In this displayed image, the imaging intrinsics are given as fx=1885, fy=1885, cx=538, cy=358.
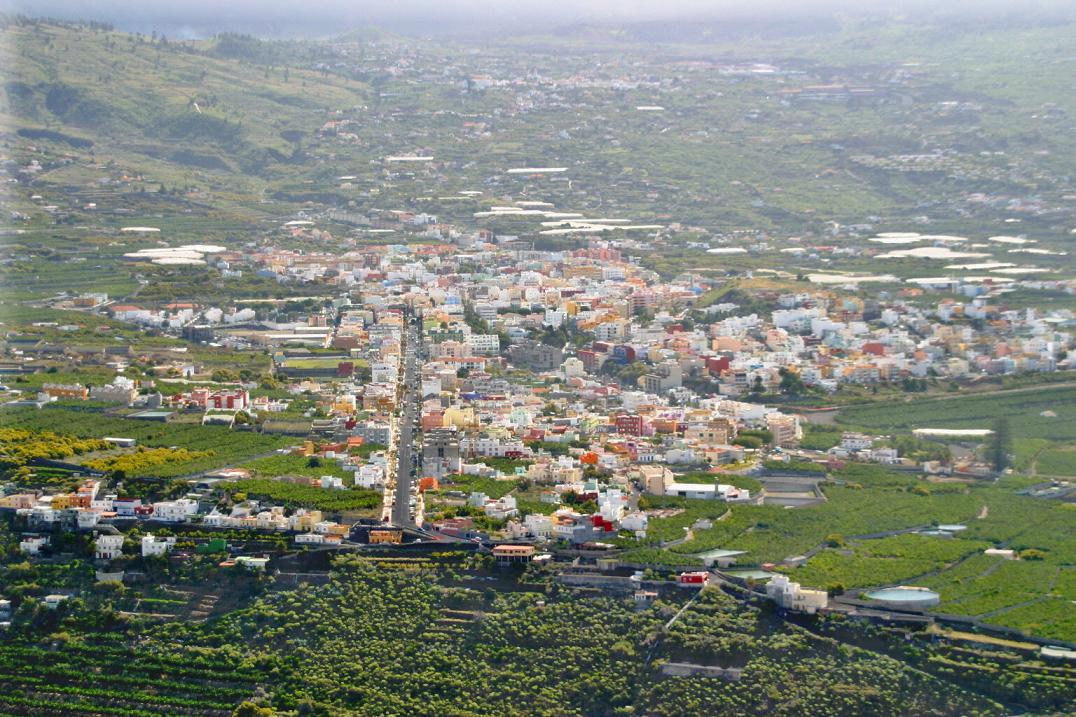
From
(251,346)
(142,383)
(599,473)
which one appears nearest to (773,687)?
(599,473)

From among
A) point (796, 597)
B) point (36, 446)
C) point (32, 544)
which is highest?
point (796, 597)

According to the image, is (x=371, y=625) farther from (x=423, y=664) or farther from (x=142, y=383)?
(x=142, y=383)

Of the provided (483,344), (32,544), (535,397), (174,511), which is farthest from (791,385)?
(32,544)

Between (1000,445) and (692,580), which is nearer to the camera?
(692,580)

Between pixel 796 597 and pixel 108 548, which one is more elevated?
pixel 796 597

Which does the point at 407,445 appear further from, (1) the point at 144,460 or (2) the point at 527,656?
(2) the point at 527,656

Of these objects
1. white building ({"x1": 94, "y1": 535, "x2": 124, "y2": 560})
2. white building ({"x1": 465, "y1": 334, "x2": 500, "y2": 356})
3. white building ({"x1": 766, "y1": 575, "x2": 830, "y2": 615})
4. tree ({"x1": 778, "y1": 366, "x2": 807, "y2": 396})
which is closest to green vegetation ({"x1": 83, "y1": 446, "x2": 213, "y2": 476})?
white building ({"x1": 94, "y1": 535, "x2": 124, "y2": 560})

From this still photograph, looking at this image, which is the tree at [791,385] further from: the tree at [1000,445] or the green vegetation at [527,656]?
the green vegetation at [527,656]

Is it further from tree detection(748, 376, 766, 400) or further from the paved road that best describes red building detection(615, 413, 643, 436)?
tree detection(748, 376, 766, 400)

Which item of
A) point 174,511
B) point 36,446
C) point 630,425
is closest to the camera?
point 174,511
